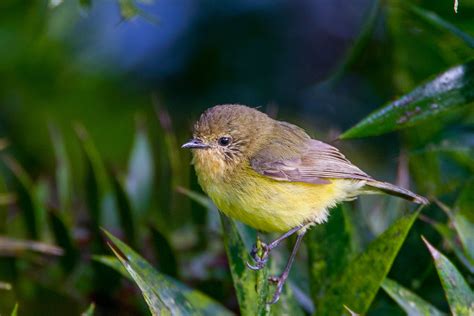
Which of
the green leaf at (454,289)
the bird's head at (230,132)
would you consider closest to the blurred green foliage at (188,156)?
the green leaf at (454,289)

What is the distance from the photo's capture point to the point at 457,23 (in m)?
3.06

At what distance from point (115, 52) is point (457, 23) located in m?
2.33

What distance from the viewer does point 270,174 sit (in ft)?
9.64

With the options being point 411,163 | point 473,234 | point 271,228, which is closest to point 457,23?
point 411,163

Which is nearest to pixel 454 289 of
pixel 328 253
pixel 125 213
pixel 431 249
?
pixel 431 249

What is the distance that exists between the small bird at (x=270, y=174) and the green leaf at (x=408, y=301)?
1.28 ft

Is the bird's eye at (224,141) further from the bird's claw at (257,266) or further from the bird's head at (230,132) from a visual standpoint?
the bird's claw at (257,266)

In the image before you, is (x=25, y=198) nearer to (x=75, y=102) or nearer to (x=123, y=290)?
(x=123, y=290)

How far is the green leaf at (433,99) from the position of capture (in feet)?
8.23

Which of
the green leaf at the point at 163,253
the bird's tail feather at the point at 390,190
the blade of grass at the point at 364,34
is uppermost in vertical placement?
the blade of grass at the point at 364,34

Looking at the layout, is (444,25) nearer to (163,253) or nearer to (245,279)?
(245,279)

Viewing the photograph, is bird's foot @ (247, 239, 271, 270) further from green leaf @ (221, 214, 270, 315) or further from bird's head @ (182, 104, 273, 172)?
bird's head @ (182, 104, 273, 172)

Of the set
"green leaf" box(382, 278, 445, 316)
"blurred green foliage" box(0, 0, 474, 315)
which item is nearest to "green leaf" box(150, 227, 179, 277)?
"blurred green foliage" box(0, 0, 474, 315)

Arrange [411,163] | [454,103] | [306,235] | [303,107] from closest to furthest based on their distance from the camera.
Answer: [454,103] < [306,235] < [411,163] < [303,107]
